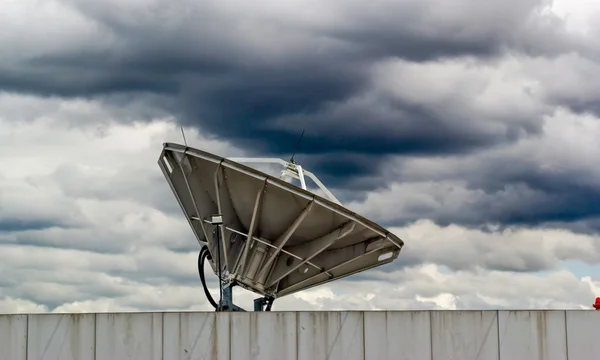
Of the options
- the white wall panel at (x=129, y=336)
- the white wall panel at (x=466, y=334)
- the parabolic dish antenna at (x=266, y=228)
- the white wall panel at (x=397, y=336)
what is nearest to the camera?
the white wall panel at (x=129, y=336)

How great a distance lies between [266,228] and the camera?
44.5 m

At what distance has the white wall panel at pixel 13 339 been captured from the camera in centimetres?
3319

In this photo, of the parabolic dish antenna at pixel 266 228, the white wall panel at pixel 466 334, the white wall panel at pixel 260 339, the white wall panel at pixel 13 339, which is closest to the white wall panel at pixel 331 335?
the white wall panel at pixel 260 339

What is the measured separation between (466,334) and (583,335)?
4406 millimetres

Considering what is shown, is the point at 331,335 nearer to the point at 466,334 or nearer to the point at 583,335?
the point at 466,334

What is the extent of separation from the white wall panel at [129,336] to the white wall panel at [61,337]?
1.17ft

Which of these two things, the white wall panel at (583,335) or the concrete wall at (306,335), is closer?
the concrete wall at (306,335)

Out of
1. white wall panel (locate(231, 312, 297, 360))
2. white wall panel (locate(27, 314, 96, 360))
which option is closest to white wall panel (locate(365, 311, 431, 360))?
white wall panel (locate(231, 312, 297, 360))

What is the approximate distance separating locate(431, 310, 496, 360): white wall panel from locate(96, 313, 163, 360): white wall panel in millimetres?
10487

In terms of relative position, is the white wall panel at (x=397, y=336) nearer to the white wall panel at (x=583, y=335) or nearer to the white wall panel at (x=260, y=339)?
the white wall panel at (x=260, y=339)

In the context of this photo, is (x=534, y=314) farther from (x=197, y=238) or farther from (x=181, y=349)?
(x=197, y=238)

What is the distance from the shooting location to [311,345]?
33312 millimetres

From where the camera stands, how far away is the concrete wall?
33031mm

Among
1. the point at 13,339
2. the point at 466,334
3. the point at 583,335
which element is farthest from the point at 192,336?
the point at 583,335
